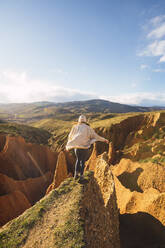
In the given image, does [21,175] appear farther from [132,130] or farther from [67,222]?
[132,130]

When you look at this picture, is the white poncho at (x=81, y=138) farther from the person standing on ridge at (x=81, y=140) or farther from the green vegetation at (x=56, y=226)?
the green vegetation at (x=56, y=226)

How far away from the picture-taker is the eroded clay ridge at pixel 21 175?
36.2 ft

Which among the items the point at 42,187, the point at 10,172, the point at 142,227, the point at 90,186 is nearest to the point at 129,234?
the point at 142,227

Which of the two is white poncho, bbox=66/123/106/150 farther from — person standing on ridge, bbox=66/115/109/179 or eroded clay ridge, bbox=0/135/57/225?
eroded clay ridge, bbox=0/135/57/225

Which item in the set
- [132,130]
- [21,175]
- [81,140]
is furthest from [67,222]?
[132,130]

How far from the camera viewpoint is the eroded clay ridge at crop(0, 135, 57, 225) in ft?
36.2

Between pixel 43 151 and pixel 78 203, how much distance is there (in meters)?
21.6

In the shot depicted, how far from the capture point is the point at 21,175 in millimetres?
18500

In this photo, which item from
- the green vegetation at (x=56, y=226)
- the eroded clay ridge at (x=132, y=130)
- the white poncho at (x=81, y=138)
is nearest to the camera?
the green vegetation at (x=56, y=226)

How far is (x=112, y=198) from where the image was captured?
497 centimetres

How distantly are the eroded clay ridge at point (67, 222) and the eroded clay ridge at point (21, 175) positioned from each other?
9.29 m

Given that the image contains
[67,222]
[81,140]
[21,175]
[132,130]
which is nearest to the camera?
[67,222]

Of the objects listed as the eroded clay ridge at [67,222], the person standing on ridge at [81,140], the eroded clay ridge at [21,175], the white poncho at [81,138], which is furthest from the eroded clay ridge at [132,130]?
the white poncho at [81,138]

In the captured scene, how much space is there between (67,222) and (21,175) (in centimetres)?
A: 1840
